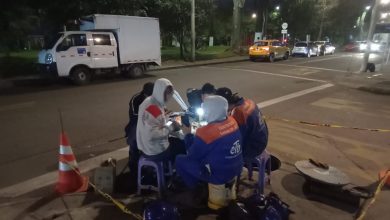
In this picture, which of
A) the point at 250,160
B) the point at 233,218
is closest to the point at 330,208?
the point at 250,160

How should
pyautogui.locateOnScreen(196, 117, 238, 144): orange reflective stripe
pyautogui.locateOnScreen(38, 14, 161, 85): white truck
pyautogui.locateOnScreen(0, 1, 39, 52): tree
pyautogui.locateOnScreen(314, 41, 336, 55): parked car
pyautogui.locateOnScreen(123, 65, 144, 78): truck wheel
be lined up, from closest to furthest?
pyautogui.locateOnScreen(196, 117, 238, 144): orange reflective stripe → pyautogui.locateOnScreen(38, 14, 161, 85): white truck → pyautogui.locateOnScreen(0, 1, 39, 52): tree → pyautogui.locateOnScreen(123, 65, 144, 78): truck wheel → pyautogui.locateOnScreen(314, 41, 336, 55): parked car

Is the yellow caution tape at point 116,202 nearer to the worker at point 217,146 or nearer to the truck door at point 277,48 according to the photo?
the worker at point 217,146

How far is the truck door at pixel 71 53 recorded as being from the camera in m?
12.7

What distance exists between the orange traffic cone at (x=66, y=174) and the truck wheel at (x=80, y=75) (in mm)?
9288

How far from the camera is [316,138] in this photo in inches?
280

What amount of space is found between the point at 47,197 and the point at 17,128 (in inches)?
144

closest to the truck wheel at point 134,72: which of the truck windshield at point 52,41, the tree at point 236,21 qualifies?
the truck windshield at point 52,41

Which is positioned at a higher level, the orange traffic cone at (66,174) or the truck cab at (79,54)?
the truck cab at (79,54)

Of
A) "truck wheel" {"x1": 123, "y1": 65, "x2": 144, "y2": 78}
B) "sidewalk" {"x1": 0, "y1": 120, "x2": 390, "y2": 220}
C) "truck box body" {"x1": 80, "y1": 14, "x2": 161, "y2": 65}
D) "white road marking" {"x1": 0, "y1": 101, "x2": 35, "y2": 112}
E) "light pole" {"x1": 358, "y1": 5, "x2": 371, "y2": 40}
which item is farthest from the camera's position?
"light pole" {"x1": 358, "y1": 5, "x2": 371, "y2": 40}

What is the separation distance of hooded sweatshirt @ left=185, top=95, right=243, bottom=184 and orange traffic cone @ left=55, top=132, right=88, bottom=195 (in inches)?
77.1

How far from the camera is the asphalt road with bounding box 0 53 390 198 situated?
6027 millimetres

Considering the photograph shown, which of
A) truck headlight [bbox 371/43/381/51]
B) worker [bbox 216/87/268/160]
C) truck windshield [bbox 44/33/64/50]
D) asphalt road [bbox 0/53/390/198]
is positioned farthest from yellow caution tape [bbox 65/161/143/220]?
truck headlight [bbox 371/43/381/51]

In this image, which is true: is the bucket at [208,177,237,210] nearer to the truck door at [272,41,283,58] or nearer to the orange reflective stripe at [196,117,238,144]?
the orange reflective stripe at [196,117,238,144]

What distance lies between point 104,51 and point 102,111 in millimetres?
5649
